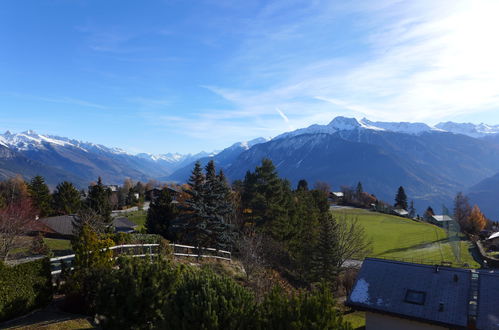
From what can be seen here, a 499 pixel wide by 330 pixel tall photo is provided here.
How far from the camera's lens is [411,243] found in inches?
2379

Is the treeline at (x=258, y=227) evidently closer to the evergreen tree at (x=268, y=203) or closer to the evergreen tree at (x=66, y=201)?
the evergreen tree at (x=268, y=203)

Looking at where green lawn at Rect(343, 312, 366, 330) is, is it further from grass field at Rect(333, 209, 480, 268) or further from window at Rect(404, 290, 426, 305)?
grass field at Rect(333, 209, 480, 268)

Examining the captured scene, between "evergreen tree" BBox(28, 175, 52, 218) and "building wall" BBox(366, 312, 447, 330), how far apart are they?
192 ft

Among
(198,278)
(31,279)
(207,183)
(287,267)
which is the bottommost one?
(287,267)

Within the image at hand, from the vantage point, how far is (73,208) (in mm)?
61875

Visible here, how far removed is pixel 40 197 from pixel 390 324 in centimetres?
6187

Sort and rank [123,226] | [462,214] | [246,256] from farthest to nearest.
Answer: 1. [462,214]
2. [123,226]
3. [246,256]

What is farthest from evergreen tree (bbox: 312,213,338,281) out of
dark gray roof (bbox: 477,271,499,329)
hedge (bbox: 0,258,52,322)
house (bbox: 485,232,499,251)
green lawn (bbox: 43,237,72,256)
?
house (bbox: 485,232,499,251)

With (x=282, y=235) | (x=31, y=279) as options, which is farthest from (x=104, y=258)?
(x=282, y=235)

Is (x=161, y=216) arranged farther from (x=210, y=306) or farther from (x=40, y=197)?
(x=40, y=197)

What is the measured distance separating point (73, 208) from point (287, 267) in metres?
42.8

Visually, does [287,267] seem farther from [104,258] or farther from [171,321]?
[171,321]

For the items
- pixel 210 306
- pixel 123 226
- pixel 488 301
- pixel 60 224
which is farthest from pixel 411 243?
pixel 210 306

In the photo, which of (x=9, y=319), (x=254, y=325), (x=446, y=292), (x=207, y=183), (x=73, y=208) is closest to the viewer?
(x=254, y=325)
